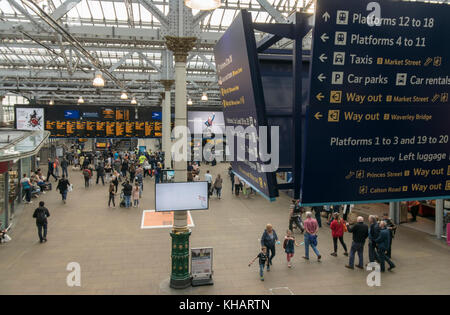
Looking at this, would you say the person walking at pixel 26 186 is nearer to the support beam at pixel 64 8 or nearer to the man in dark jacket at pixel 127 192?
the man in dark jacket at pixel 127 192

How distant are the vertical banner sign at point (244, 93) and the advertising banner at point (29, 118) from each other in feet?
78.1

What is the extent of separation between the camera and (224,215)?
650 inches

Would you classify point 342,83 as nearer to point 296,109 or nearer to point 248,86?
point 296,109

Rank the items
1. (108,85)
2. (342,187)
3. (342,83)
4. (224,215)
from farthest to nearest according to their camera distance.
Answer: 1. (108,85)
2. (224,215)
3. (342,187)
4. (342,83)

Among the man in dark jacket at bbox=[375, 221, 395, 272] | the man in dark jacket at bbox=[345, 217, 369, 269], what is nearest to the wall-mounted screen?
the man in dark jacket at bbox=[345, 217, 369, 269]

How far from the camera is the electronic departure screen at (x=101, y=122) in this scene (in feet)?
83.1

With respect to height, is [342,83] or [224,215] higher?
[342,83]

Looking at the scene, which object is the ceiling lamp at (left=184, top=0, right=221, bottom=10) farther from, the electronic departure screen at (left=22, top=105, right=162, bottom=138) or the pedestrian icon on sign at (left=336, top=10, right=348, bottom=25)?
the electronic departure screen at (left=22, top=105, right=162, bottom=138)

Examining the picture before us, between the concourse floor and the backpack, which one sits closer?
the concourse floor

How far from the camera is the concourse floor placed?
8.98 metres

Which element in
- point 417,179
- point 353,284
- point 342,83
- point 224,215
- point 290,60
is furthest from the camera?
point 224,215

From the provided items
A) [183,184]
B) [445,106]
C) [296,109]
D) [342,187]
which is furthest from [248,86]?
[183,184]

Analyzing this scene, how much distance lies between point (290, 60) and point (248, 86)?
0.91 metres

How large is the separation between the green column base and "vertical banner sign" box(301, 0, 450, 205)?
20.2 ft
